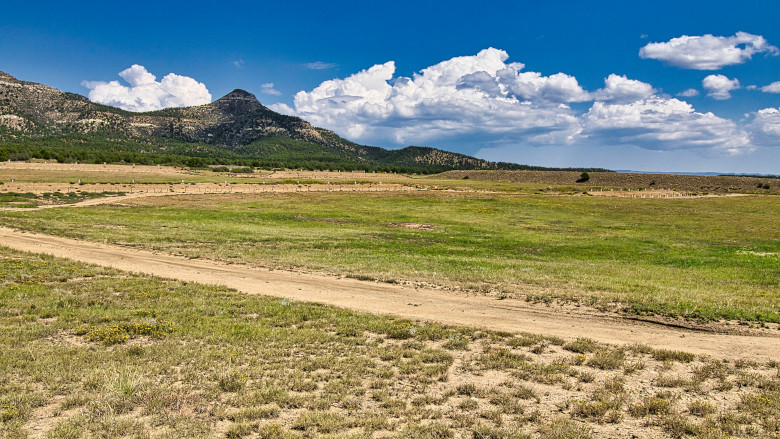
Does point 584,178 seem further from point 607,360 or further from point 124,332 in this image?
point 124,332

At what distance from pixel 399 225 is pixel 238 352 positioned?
35.7 metres

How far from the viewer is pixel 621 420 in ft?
25.5

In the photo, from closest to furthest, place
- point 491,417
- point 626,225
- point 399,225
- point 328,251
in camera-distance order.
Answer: point 491,417 < point 328,251 < point 399,225 < point 626,225

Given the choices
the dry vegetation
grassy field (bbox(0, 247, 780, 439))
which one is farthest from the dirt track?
the dry vegetation

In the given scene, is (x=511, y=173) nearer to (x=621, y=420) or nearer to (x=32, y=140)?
(x=621, y=420)

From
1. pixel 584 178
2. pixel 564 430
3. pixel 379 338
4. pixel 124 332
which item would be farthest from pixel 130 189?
pixel 584 178

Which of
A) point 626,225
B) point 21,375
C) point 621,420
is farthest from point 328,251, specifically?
point 626,225

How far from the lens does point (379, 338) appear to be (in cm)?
1200

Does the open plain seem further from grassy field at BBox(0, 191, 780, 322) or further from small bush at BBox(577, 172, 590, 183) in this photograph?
small bush at BBox(577, 172, 590, 183)

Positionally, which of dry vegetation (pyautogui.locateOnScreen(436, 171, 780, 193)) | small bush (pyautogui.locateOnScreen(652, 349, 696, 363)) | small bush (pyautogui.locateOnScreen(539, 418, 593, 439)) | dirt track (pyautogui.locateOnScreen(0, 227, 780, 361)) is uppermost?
dry vegetation (pyautogui.locateOnScreen(436, 171, 780, 193))

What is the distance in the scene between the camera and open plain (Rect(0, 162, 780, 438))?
761 cm

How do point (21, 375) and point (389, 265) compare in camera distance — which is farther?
point (389, 265)

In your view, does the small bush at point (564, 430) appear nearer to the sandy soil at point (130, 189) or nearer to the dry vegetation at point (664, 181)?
the sandy soil at point (130, 189)

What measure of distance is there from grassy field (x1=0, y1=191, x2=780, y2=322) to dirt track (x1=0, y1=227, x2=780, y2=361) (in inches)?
65.7
